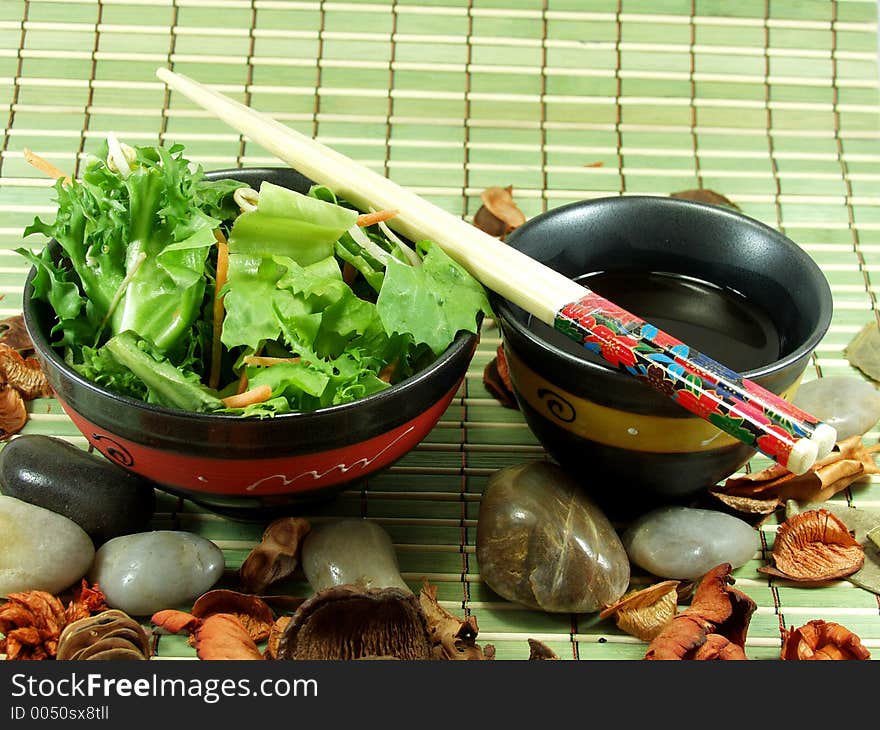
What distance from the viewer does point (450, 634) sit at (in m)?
1.28

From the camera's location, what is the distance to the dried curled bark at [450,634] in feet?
4.15

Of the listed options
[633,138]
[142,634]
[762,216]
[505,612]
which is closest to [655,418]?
[505,612]

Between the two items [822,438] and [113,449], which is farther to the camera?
[113,449]

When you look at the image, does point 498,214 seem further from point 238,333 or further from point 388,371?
point 238,333

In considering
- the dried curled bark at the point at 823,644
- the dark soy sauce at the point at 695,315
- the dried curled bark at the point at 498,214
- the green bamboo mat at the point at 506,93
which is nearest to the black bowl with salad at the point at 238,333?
the dark soy sauce at the point at 695,315

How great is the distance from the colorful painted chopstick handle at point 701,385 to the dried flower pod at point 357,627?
0.33 m

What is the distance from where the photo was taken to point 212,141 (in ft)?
7.28

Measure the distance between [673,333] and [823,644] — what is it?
40cm

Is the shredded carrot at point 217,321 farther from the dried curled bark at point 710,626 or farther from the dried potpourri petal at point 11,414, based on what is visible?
the dried curled bark at point 710,626

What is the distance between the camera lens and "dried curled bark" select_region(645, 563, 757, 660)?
4.15 feet

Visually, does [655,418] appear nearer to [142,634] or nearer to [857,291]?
[142,634]

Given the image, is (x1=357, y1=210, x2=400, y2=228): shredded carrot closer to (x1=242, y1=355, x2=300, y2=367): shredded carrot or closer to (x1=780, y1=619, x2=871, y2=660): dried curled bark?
(x1=242, y1=355, x2=300, y2=367): shredded carrot

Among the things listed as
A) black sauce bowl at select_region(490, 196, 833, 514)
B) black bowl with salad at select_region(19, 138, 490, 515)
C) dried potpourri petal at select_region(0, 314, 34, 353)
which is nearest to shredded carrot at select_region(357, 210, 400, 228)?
black bowl with salad at select_region(19, 138, 490, 515)

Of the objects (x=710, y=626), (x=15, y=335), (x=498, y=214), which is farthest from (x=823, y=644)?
(x=15, y=335)
